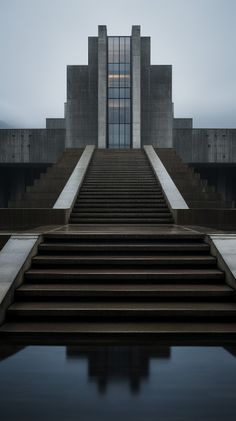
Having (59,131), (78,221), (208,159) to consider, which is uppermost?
(59,131)

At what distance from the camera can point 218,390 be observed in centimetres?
321

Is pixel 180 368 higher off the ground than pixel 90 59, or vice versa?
pixel 90 59

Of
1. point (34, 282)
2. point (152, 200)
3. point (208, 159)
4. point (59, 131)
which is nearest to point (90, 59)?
point (59, 131)

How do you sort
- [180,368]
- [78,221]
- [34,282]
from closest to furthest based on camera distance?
[180,368] < [34,282] < [78,221]

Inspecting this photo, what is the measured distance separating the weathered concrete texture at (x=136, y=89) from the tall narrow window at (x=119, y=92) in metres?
0.70

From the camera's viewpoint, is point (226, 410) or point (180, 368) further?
point (180, 368)

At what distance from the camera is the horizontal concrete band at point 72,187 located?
11.4 meters

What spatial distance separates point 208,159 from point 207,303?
26992 millimetres

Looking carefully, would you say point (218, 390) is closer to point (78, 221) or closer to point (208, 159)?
point (78, 221)

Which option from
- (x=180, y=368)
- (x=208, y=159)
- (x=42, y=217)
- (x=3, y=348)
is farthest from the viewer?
(x=208, y=159)

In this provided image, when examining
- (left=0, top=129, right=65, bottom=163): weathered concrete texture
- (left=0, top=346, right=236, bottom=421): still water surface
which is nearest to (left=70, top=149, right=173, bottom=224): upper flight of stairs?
(left=0, top=346, right=236, bottom=421): still water surface

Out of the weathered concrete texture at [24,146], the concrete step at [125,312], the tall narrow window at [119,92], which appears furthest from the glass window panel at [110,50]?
the concrete step at [125,312]

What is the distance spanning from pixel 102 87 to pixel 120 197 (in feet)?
82.6

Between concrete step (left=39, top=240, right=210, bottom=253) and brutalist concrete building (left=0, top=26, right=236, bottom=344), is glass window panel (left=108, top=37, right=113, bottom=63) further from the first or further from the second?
concrete step (left=39, top=240, right=210, bottom=253)
